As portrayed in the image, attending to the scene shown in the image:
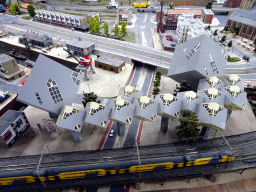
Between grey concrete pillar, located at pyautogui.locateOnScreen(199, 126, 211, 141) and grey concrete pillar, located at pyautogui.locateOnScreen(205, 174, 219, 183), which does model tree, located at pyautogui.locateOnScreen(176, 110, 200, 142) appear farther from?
grey concrete pillar, located at pyautogui.locateOnScreen(205, 174, 219, 183)

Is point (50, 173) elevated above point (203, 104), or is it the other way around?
point (203, 104)

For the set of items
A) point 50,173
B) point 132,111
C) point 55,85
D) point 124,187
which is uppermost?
point 55,85

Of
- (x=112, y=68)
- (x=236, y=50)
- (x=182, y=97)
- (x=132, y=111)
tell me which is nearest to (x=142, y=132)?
(x=132, y=111)

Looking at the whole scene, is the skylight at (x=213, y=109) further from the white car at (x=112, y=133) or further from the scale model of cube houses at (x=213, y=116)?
the white car at (x=112, y=133)

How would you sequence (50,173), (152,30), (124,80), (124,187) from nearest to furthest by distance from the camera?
(50,173), (124,187), (124,80), (152,30)

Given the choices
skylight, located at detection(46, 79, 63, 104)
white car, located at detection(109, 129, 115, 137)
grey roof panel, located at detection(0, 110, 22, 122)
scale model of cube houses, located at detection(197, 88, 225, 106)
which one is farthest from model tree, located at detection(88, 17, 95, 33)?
scale model of cube houses, located at detection(197, 88, 225, 106)

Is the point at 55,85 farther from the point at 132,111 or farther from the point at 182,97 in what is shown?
the point at 182,97

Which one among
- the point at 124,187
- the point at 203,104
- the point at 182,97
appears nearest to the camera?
the point at 124,187
